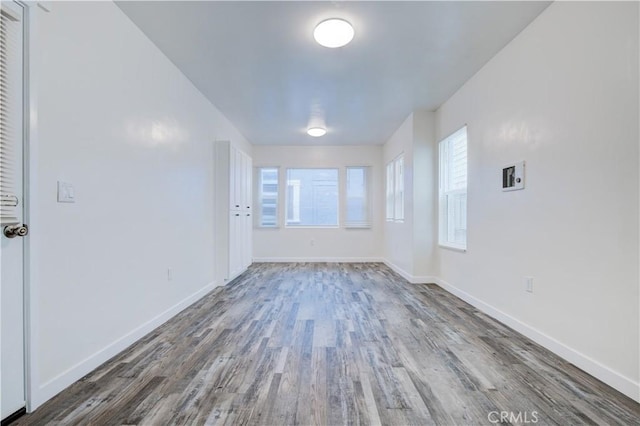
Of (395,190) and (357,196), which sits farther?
(357,196)

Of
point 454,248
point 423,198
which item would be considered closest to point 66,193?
point 454,248

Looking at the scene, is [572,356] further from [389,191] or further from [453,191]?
[389,191]

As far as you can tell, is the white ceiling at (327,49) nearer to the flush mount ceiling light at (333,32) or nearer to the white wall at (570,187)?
the flush mount ceiling light at (333,32)

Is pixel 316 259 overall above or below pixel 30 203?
below

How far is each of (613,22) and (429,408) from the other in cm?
226

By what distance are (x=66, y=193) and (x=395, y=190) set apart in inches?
185

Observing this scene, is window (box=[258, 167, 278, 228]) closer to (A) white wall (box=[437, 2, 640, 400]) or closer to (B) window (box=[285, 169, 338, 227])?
(B) window (box=[285, 169, 338, 227])

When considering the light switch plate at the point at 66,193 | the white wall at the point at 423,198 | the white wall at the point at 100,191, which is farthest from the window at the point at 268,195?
the light switch plate at the point at 66,193

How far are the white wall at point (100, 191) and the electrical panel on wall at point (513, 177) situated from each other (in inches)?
116

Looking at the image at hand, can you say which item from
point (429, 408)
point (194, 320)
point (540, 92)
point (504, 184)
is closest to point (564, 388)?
point (429, 408)

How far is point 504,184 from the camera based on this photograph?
272 cm

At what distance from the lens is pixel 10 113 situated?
1.45m

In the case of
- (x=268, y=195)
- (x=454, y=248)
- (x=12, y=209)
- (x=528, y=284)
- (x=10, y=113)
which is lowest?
(x=528, y=284)

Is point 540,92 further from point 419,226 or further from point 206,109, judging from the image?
point 206,109
